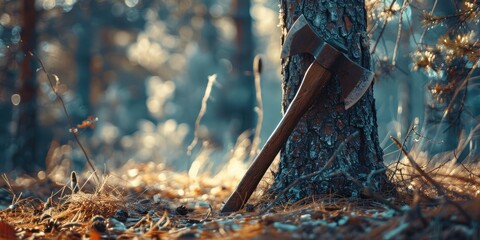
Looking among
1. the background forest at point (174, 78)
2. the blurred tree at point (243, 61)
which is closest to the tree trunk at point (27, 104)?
the background forest at point (174, 78)

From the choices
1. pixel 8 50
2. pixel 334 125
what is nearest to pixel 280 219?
pixel 334 125

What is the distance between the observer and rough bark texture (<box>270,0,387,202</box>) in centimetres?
301

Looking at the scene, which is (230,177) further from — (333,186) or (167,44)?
(167,44)

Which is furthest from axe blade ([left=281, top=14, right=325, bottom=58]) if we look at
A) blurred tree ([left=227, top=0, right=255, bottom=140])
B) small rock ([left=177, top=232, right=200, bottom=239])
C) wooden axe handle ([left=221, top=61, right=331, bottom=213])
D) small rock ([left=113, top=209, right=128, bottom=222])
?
blurred tree ([left=227, top=0, right=255, bottom=140])

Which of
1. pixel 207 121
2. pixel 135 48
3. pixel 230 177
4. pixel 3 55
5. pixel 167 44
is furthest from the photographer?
pixel 207 121

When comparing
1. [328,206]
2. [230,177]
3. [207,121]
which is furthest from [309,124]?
[207,121]

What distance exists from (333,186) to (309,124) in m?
0.40

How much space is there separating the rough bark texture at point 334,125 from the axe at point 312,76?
13cm

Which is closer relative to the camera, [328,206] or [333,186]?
[328,206]

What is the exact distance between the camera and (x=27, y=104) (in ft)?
25.5

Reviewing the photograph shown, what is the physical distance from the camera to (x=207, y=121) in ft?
78.6

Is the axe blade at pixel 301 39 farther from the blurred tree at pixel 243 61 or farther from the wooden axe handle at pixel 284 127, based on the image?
the blurred tree at pixel 243 61

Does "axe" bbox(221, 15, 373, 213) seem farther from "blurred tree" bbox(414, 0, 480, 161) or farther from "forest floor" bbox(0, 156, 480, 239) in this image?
"blurred tree" bbox(414, 0, 480, 161)

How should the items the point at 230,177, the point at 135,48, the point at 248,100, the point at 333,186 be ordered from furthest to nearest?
1. the point at 135,48
2. the point at 248,100
3. the point at 230,177
4. the point at 333,186
